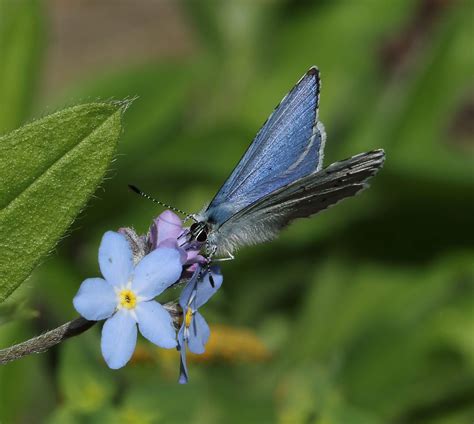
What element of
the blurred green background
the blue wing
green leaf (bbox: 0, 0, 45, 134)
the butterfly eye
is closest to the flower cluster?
the butterfly eye

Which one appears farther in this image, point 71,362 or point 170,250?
point 71,362

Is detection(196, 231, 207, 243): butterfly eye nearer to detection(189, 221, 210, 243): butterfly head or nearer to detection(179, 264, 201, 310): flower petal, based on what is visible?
detection(189, 221, 210, 243): butterfly head

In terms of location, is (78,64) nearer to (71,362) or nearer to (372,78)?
(372,78)

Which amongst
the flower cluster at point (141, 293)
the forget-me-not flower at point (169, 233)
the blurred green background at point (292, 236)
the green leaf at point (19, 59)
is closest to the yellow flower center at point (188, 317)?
the flower cluster at point (141, 293)

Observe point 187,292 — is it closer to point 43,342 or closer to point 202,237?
point 202,237

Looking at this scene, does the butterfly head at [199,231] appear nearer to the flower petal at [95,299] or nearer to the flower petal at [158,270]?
the flower petal at [158,270]

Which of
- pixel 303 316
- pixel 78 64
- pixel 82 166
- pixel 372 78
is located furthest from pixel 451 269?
Result: pixel 78 64

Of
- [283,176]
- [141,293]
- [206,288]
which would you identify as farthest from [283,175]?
[141,293]

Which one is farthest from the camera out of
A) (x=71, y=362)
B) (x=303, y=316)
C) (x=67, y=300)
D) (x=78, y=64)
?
(x=78, y=64)
